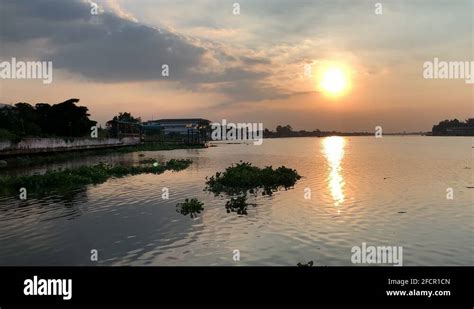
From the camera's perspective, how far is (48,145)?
64.0 m

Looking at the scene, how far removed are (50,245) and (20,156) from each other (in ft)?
143

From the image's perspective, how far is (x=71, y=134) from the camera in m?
98.5

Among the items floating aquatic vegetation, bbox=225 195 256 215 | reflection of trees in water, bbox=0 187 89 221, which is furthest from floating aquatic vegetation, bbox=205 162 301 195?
reflection of trees in water, bbox=0 187 89 221

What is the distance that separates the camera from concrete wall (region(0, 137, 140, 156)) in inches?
2048

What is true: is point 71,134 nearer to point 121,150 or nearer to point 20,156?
point 121,150

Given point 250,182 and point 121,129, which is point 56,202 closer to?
point 250,182

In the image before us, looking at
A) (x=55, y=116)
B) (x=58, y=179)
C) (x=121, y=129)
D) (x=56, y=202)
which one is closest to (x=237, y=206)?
(x=56, y=202)

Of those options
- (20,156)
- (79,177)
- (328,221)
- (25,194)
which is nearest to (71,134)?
(20,156)

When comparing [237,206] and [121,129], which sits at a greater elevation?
[121,129]

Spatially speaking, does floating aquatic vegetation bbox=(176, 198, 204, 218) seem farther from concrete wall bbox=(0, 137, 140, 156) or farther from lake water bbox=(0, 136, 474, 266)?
concrete wall bbox=(0, 137, 140, 156)

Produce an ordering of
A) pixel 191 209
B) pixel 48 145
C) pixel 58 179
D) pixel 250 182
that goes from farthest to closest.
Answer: pixel 48 145
pixel 250 182
pixel 58 179
pixel 191 209

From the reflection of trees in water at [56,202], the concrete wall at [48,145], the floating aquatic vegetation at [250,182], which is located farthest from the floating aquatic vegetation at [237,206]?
the concrete wall at [48,145]

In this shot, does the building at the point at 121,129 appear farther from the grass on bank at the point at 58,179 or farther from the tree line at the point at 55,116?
the grass on bank at the point at 58,179
